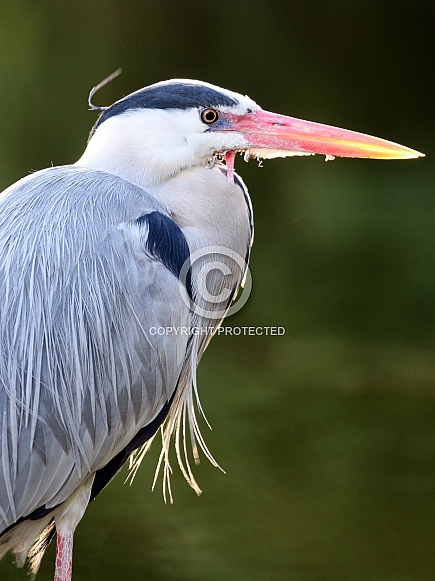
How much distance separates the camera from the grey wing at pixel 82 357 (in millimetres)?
1530

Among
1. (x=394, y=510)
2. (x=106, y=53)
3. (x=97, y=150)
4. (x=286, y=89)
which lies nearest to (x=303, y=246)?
(x=286, y=89)

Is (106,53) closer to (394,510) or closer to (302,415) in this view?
(302,415)

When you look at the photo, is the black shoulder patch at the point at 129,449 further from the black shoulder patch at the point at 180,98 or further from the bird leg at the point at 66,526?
the black shoulder patch at the point at 180,98

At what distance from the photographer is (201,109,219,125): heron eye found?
1641mm

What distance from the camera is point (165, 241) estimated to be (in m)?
1.62

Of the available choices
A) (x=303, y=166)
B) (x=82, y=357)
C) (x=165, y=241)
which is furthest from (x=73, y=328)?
(x=303, y=166)

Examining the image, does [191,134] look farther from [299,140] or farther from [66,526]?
[66,526]

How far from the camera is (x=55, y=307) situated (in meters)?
1.56

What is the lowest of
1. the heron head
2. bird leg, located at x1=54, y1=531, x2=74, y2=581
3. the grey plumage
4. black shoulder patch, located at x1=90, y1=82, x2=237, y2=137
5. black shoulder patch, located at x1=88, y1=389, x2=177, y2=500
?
bird leg, located at x1=54, y1=531, x2=74, y2=581

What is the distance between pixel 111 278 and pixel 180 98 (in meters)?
0.35

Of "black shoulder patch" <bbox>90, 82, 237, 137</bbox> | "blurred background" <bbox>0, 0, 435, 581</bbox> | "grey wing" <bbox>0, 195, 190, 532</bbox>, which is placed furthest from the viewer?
"blurred background" <bbox>0, 0, 435, 581</bbox>

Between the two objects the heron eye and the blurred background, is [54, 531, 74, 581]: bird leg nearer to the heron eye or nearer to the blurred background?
the heron eye

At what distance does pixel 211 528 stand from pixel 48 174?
149cm

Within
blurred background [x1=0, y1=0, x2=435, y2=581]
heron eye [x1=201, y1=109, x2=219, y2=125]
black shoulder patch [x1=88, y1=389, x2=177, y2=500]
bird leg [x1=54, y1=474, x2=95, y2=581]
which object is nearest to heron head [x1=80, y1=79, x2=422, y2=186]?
heron eye [x1=201, y1=109, x2=219, y2=125]
